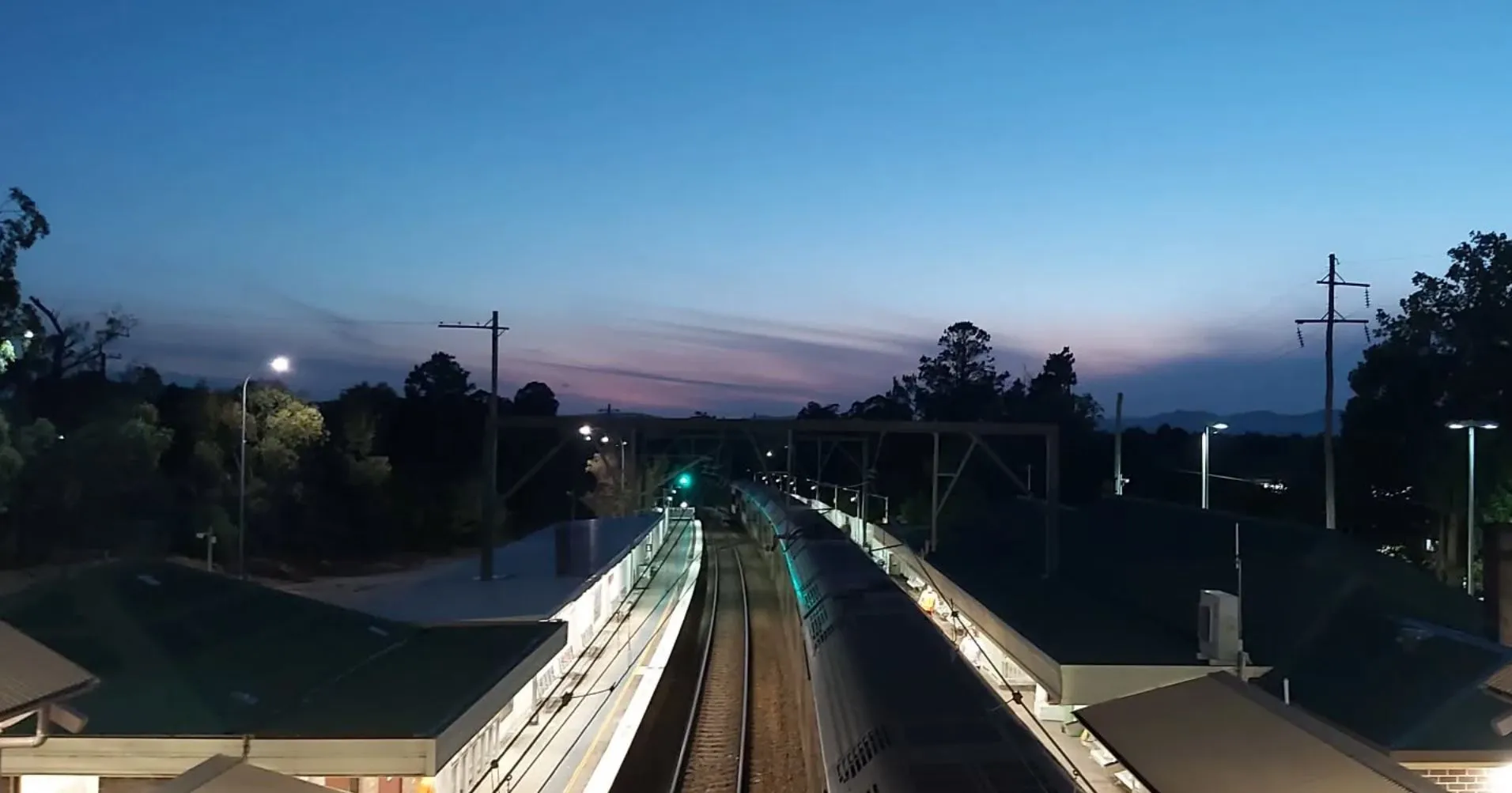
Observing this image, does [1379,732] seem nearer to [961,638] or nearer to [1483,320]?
[961,638]

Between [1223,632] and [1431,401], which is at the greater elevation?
[1431,401]

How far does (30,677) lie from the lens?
6238 mm

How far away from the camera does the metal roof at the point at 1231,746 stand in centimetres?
709

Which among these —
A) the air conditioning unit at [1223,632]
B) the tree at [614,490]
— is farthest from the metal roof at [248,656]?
the tree at [614,490]

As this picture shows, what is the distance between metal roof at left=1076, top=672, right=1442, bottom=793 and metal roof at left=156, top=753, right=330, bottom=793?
18.5 feet

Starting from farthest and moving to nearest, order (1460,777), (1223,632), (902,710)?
(1223,632)
(1460,777)
(902,710)

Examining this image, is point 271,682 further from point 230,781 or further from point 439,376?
point 439,376

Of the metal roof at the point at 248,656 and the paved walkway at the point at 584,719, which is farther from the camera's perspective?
the paved walkway at the point at 584,719

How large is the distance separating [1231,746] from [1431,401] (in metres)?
28.3

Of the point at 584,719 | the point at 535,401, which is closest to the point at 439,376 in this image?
the point at 535,401

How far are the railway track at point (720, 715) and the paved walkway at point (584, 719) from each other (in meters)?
1.28

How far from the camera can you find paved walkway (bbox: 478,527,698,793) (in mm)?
13898

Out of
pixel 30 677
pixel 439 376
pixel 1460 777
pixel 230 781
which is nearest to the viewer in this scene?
pixel 30 677

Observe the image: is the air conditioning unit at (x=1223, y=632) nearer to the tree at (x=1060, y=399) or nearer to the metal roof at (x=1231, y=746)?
the metal roof at (x=1231, y=746)
